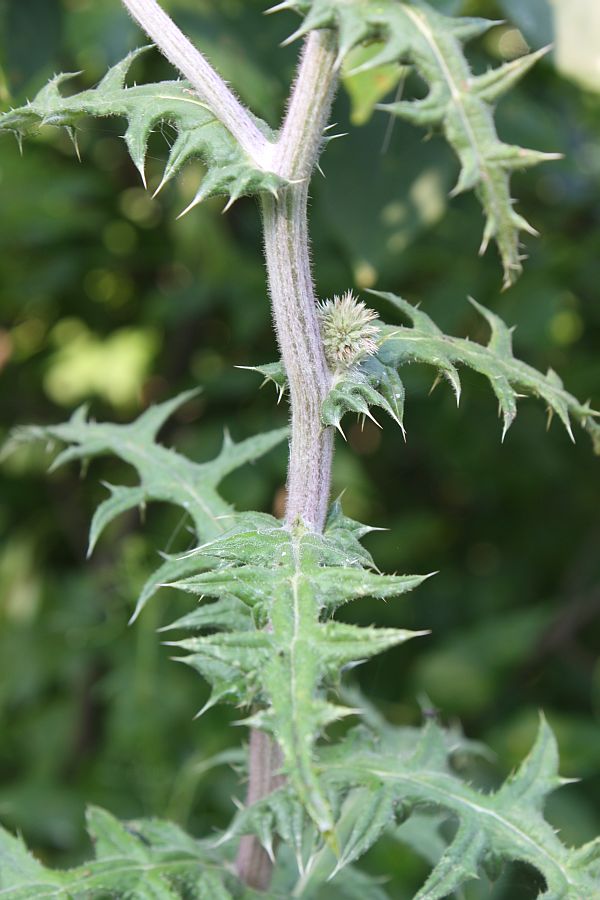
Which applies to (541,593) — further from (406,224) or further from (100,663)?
(406,224)

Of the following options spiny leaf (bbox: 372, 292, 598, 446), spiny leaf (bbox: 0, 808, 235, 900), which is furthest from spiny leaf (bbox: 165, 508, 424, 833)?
spiny leaf (bbox: 0, 808, 235, 900)

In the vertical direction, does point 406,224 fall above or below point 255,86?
below

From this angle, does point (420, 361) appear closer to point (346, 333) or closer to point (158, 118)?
point (346, 333)

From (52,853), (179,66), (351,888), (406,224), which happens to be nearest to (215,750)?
(52,853)

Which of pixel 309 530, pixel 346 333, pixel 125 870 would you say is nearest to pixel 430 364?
pixel 346 333

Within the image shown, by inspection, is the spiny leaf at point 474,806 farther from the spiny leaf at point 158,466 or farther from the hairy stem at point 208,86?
the hairy stem at point 208,86

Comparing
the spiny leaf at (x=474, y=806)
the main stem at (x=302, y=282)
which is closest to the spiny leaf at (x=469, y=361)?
the main stem at (x=302, y=282)
